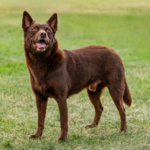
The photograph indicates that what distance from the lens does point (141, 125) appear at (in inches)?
207

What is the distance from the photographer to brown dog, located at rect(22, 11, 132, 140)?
14.2ft

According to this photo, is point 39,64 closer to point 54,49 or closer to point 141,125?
point 54,49

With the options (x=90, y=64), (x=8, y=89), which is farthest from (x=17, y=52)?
(x=90, y=64)

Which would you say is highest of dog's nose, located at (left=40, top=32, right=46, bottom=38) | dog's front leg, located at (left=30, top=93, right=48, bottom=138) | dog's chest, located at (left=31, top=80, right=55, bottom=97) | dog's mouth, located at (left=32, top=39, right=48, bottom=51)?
dog's nose, located at (left=40, top=32, right=46, bottom=38)

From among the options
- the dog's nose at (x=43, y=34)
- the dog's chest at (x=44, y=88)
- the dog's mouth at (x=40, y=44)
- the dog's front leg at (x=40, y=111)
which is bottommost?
the dog's front leg at (x=40, y=111)

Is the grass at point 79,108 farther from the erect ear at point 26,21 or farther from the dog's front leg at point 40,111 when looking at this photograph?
the erect ear at point 26,21

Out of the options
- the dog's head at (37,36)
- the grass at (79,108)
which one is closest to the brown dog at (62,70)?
the dog's head at (37,36)

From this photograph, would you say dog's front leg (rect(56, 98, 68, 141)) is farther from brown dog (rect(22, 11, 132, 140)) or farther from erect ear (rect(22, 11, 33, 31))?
erect ear (rect(22, 11, 33, 31))

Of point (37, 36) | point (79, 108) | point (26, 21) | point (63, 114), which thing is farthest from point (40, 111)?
point (79, 108)

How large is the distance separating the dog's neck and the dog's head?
0.34ft

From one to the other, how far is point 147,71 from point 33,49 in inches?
229

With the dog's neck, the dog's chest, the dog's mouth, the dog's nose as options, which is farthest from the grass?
the dog's nose

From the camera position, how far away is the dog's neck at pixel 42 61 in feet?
14.3

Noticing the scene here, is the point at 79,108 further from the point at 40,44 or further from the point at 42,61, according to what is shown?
the point at 40,44
